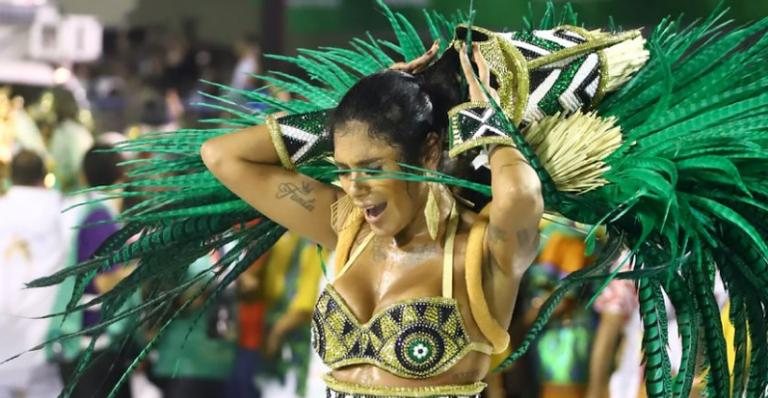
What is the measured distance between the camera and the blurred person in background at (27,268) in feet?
17.8

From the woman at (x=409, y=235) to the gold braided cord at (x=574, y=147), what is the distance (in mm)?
149

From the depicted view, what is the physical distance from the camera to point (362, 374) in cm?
301

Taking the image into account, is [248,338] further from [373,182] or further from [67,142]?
[373,182]

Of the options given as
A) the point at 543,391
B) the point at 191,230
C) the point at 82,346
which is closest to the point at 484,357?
the point at 191,230

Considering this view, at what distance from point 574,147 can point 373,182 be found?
1.27ft

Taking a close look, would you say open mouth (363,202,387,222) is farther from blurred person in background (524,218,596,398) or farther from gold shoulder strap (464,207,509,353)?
blurred person in background (524,218,596,398)

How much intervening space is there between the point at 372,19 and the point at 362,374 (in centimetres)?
345

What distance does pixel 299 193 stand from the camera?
3.19 m

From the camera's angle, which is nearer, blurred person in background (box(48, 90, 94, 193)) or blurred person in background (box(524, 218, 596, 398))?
blurred person in background (box(524, 218, 596, 398))

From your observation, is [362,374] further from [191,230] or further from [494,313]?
[191,230]

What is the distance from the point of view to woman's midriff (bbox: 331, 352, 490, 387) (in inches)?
117

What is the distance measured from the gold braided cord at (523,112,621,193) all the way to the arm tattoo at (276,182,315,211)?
1.51 feet

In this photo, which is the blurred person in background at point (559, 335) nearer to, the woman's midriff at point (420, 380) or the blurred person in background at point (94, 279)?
the blurred person in background at point (94, 279)

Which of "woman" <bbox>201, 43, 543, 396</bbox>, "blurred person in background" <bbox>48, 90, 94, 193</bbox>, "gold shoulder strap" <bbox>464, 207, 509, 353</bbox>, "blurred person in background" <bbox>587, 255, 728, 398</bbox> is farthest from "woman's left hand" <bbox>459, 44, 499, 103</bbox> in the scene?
"blurred person in background" <bbox>48, 90, 94, 193</bbox>
